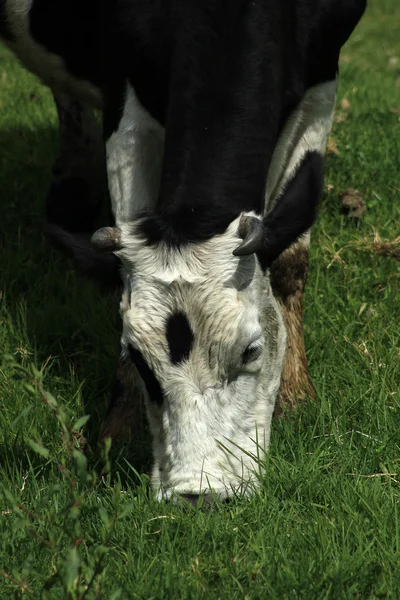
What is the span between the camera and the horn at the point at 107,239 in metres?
3.71

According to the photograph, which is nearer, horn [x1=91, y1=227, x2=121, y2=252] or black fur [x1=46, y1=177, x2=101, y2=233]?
horn [x1=91, y1=227, x2=121, y2=252]

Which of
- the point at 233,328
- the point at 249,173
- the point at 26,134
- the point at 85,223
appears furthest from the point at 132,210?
the point at 26,134

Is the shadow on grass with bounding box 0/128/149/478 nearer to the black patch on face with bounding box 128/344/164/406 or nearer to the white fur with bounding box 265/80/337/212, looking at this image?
the black patch on face with bounding box 128/344/164/406

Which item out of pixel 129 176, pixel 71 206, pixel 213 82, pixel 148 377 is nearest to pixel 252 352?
pixel 148 377

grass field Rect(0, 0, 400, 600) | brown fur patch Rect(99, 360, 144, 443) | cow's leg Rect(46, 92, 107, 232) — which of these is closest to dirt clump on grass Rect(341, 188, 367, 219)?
grass field Rect(0, 0, 400, 600)

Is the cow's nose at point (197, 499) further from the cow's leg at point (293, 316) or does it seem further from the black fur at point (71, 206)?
the black fur at point (71, 206)

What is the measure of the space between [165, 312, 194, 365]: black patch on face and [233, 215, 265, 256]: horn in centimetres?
31

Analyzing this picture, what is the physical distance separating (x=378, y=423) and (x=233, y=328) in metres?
0.84

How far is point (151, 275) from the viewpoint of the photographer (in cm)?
365

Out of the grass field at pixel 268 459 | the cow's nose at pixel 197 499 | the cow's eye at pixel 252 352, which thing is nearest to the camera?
the grass field at pixel 268 459

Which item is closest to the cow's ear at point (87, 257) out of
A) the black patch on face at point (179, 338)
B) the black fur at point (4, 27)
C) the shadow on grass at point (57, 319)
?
the black patch on face at point (179, 338)

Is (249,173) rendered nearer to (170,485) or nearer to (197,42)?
(197,42)

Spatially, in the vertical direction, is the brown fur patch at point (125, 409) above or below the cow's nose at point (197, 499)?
below

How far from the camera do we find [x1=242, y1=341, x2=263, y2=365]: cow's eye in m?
3.68
